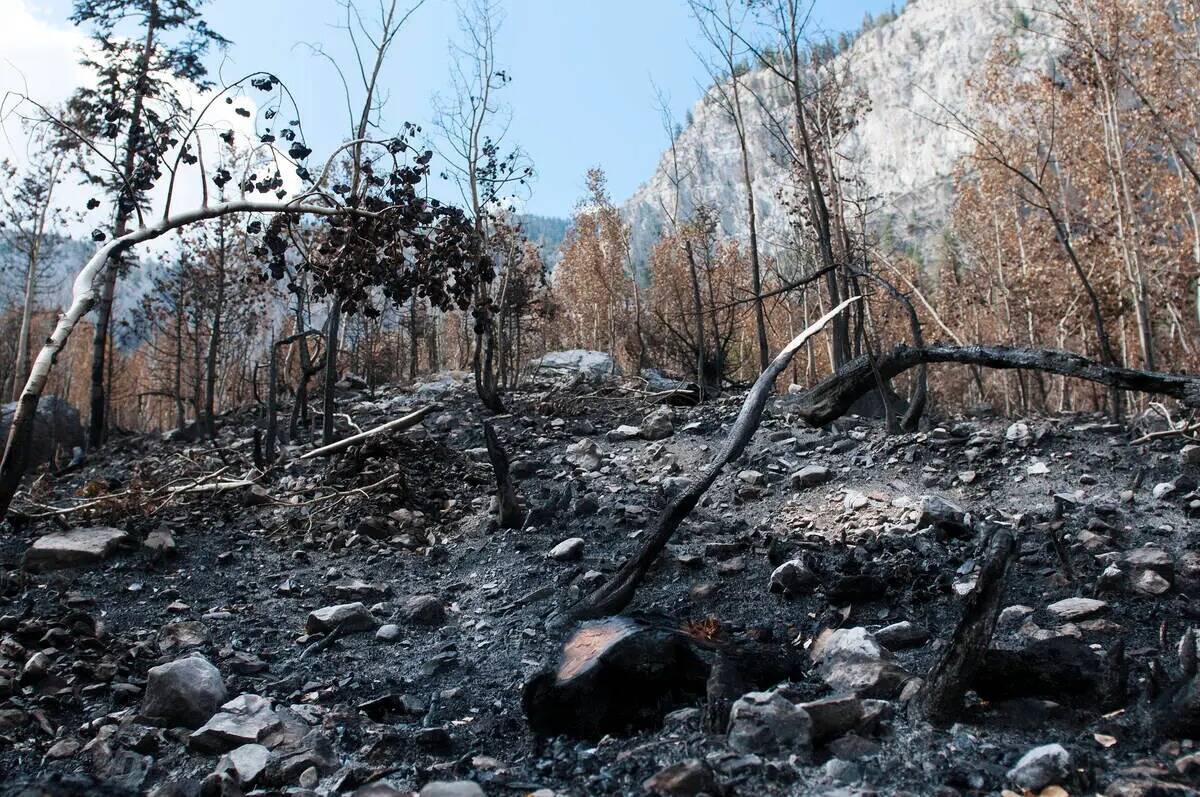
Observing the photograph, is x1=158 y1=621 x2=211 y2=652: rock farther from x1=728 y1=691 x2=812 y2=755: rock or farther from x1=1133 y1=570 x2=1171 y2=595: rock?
x1=1133 y1=570 x2=1171 y2=595: rock

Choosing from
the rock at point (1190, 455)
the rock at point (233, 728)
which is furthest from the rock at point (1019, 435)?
the rock at point (233, 728)

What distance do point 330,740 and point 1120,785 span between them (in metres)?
2.17

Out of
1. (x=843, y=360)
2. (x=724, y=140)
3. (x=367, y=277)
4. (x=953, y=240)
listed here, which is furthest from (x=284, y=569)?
(x=724, y=140)

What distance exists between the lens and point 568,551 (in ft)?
13.7

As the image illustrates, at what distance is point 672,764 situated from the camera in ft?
6.37

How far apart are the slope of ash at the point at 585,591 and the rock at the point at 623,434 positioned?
272mm

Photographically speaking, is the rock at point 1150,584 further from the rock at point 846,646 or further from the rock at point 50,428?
the rock at point 50,428

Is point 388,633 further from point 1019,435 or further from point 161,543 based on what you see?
point 1019,435

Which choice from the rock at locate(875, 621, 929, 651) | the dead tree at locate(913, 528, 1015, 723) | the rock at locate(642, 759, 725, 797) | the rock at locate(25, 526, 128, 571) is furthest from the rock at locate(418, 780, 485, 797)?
the rock at locate(25, 526, 128, 571)

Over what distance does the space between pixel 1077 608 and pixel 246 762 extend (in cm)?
285

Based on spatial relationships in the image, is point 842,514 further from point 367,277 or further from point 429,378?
point 429,378

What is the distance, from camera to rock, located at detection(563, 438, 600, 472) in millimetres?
6051

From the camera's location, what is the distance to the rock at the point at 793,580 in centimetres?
327

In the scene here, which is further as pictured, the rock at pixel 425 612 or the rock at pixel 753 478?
the rock at pixel 753 478
